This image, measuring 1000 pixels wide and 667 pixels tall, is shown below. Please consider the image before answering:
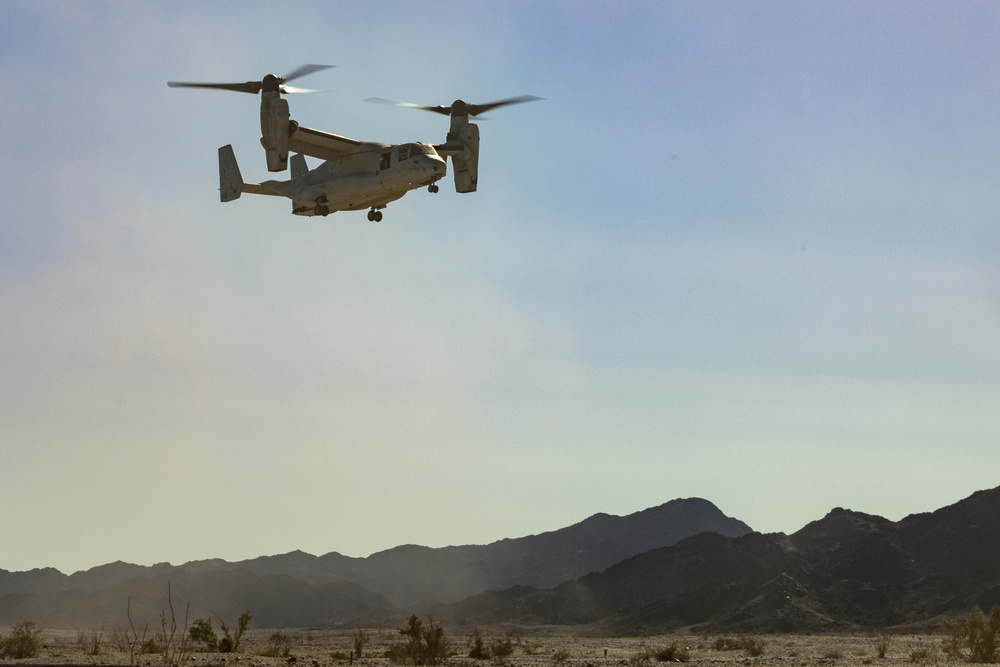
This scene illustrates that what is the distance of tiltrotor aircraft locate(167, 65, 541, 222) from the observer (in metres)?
47.6

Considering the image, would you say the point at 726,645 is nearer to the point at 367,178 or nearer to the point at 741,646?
the point at 741,646

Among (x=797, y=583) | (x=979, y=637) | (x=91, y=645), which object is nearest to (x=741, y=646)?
(x=979, y=637)

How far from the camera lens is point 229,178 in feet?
200

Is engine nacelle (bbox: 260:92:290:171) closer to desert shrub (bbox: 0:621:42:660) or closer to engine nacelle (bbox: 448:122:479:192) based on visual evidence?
engine nacelle (bbox: 448:122:479:192)

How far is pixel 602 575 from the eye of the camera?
13675cm

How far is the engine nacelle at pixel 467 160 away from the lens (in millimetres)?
52500

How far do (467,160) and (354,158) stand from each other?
5088mm

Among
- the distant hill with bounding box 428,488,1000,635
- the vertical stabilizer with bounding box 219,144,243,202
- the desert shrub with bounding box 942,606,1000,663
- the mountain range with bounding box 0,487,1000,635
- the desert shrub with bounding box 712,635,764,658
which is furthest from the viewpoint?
the mountain range with bounding box 0,487,1000,635

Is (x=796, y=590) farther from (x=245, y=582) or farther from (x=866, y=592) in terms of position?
(x=245, y=582)

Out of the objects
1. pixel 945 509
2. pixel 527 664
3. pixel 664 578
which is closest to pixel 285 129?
pixel 527 664

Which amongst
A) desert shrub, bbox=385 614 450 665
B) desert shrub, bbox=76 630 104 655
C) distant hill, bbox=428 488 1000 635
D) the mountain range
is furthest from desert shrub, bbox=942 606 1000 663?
distant hill, bbox=428 488 1000 635

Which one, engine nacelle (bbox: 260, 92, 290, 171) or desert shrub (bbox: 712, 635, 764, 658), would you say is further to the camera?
desert shrub (bbox: 712, 635, 764, 658)

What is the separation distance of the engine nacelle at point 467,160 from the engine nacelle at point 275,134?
8030 millimetres

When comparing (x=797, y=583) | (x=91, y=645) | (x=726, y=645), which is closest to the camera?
(x=91, y=645)
